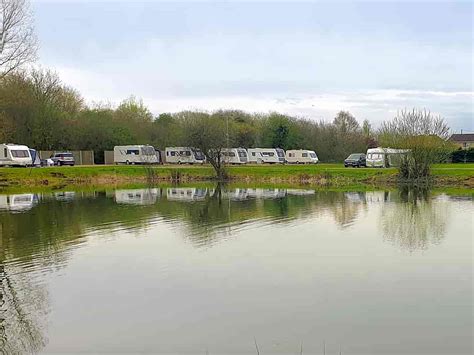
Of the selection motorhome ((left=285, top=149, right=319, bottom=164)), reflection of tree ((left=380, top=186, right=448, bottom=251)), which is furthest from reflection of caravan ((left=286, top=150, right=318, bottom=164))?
reflection of tree ((left=380, top=186, right=448, bottom=251))

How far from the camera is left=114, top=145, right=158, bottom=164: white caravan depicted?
54094 mm

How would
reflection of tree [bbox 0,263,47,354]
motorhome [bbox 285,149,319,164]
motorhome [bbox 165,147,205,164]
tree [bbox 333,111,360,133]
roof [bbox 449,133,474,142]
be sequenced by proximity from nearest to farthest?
reflection of tree [bbox 0,263,47,354], motorhome [bbox 165,147,205,164], motorhome [bbox 285,149,319,164], tree [bbox 333,111,360,133], roof [bbox 449,133,474,142]

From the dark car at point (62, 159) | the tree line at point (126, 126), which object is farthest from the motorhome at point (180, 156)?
the dark car at point (62, 159)

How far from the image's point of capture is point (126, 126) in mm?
60594

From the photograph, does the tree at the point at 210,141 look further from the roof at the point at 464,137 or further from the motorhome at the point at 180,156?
the roof at the point at 464,137

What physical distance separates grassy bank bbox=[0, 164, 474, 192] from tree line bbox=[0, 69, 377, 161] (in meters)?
3.12

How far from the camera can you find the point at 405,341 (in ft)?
24.9

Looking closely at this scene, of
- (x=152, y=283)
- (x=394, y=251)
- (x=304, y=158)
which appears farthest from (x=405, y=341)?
(x=304, y=158)

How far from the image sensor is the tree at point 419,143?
38.2 metres

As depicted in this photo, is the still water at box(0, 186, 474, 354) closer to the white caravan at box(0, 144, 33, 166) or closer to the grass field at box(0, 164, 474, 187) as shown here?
the grass field at box(0, 164, 474, 187)

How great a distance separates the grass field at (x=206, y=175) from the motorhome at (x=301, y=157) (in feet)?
→ 44.4

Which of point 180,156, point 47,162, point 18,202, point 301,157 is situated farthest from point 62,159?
point 18,202

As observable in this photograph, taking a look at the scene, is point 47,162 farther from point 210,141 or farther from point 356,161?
point 356,161

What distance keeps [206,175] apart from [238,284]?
118 feet
